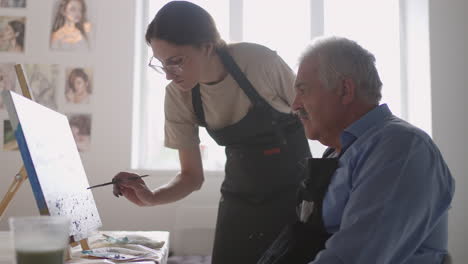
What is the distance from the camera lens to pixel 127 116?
3320mm

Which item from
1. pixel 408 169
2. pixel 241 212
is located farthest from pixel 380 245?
pixel 241 212

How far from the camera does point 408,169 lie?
0.94m

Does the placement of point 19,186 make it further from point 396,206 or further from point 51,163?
point 396,206

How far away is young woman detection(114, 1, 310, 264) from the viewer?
154 centimetres

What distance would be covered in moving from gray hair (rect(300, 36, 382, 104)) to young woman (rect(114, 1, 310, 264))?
0.47 metres

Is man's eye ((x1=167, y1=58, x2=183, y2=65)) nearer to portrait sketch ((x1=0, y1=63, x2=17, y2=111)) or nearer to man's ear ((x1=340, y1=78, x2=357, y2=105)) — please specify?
man's ear ((x1=340, y1=78, x2=357, y2=105))

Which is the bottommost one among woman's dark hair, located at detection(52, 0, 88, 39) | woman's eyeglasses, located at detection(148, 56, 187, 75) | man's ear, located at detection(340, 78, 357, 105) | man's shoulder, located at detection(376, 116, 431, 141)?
man's shoulder, located at detection(376, 116, 431, 141)

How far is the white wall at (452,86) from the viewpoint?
3.41 meters

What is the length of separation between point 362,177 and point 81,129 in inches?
105

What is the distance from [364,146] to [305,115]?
242 millimetres

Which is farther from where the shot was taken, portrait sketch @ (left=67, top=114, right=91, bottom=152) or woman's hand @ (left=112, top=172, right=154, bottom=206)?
portrait sketch @ (left=67, top=114, right=91, bottom=152)

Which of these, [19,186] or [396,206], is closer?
[396,206]

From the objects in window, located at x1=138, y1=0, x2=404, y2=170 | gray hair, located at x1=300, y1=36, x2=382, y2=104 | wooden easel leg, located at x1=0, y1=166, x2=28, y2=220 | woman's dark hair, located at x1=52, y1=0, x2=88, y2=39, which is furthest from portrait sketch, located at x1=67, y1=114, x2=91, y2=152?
gray hair, located at x1=300, y1=36, x2=382, y2=104

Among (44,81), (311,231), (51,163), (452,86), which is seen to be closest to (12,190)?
(51,163)
